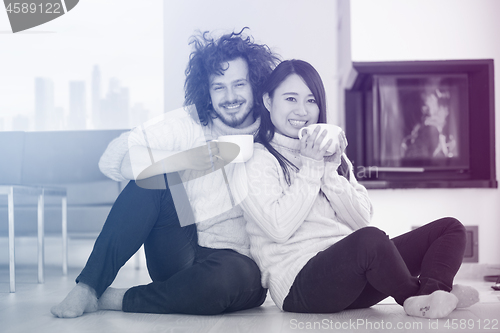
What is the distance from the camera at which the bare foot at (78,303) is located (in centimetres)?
96

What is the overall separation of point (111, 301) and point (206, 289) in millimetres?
211

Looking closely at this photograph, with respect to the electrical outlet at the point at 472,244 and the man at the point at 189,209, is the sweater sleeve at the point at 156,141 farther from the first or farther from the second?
the electrical outlet at the point at 472,244

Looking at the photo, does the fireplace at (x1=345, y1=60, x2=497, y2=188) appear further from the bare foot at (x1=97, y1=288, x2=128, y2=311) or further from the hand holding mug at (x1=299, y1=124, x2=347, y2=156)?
the bare foot at (x1=97, y1=288, x2=128, y2=311)

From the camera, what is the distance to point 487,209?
1.85 metres

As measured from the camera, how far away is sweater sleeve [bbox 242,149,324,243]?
0.96 meters

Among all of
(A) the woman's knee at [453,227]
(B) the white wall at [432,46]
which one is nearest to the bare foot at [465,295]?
(A) the woman's knee at [453,227]

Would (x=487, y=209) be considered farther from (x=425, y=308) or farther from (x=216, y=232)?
(x=216, y=232)

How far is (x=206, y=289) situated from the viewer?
A: 0.97 meters

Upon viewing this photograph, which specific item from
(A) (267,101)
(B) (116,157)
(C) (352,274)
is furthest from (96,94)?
(C) (352,274)

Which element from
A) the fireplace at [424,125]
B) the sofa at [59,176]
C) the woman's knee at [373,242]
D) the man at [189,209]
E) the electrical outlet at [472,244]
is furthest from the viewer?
the fireplace at [424,125]

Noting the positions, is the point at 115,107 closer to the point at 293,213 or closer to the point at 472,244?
the point at 293,213

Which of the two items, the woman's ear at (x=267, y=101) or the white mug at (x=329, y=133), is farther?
the woman's ear at (x=267, y=101)

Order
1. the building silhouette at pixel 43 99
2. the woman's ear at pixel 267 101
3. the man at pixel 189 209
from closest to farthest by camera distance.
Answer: the man at pixel 189 209, the woman's ear at pixel 267 101, the building silhouette at pixel 43 99

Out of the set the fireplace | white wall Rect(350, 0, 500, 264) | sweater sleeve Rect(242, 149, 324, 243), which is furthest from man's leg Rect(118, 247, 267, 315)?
the fireplace
